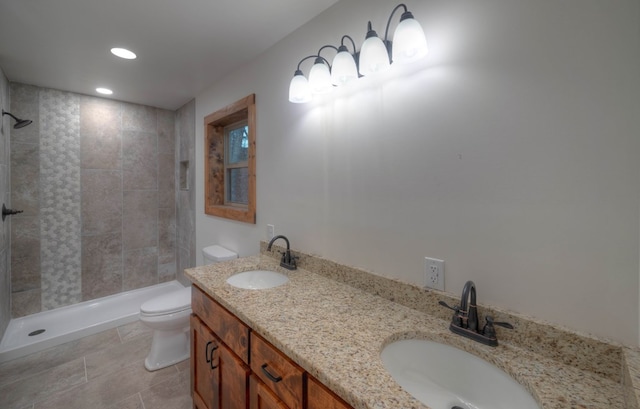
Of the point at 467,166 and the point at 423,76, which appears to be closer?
the point at 467,166

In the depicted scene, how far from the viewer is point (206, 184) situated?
2.55 metres

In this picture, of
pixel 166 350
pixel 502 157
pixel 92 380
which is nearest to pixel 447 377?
pixel 502 157

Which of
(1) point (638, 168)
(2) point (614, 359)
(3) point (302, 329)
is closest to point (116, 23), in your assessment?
(3) point (302, 329)

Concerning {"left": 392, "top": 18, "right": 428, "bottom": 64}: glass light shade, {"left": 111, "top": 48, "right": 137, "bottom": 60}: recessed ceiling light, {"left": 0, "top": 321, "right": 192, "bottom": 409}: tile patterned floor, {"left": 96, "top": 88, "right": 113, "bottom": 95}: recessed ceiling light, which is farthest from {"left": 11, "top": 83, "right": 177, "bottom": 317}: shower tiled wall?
{"left": 392, "top": 18, "right": 428, "bottom": 64}: glass light shade

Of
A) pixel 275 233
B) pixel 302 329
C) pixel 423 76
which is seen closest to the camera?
pixel 302 329

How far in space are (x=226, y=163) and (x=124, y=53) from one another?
3.59 ft

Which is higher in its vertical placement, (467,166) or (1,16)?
(1,16)

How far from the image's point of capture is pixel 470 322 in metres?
0.89

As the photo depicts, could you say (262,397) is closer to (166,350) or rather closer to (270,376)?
(270,376)

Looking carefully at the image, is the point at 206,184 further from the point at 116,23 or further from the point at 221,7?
the point at 221,7

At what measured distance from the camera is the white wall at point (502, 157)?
28.1 inches

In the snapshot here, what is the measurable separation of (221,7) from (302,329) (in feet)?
5.27

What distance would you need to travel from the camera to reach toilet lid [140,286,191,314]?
6.31ft

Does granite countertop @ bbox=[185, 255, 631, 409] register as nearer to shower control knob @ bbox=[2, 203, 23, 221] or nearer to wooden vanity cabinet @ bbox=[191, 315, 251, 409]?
wooden vanity cabinet @ bbox=[191, 315, 251, 409]
